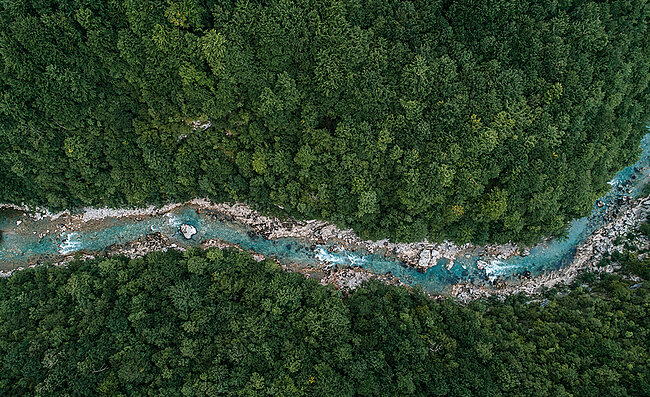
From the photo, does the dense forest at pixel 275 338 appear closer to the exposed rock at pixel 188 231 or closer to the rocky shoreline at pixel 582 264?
the rocky shoreline at pixel 582 264

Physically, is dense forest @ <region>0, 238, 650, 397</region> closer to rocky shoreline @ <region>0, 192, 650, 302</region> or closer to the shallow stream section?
rocky shoreline @ <region>0, 192, 650, 302</region>

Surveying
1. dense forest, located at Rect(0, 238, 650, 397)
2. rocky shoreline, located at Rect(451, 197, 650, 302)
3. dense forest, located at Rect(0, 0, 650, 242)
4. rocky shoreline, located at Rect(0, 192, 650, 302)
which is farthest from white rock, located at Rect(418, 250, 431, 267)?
dense forest, located at Rect(0, 238, 650, 397)

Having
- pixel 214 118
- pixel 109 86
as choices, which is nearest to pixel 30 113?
pixel 109 86

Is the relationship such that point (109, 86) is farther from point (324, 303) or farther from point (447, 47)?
point (447, 47)

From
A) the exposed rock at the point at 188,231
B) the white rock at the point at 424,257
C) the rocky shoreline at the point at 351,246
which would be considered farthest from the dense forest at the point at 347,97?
the exposed rock at the point at 188,231

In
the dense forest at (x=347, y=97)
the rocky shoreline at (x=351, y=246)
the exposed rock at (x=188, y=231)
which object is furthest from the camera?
the exposed rock at (x=188, y=231)

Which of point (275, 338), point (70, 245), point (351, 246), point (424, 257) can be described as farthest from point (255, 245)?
→ point (70, 245)

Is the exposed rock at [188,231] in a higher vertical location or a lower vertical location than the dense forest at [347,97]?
lower
